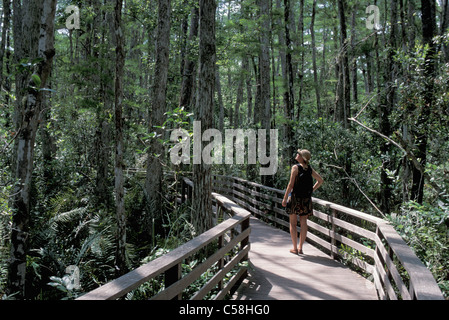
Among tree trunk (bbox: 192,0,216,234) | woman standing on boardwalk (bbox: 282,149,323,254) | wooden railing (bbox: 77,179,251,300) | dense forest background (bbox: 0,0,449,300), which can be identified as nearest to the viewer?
wooden railing (bbox: 77,179,251,300)

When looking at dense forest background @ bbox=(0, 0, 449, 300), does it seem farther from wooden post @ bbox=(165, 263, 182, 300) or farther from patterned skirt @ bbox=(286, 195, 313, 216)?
patterned skirt @ bbox=(286, 195, 313, 216)

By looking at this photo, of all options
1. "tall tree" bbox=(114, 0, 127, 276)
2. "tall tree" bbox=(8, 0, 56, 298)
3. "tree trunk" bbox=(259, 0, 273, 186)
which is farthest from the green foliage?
"tree trunk" bbox=(259, 0, 273, 186)

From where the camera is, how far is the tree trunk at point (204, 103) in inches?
240

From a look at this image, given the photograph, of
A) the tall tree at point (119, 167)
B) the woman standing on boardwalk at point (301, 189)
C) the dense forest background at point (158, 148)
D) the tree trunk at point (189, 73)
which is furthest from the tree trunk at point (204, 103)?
the tree trunk at point (189, 73)

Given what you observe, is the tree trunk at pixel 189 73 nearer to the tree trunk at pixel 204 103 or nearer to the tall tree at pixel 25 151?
the tree trunk at pixel 204 103

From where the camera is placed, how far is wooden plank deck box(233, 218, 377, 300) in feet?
16.7

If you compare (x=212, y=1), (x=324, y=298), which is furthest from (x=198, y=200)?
(x=212, y=1)

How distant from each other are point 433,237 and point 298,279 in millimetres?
2124

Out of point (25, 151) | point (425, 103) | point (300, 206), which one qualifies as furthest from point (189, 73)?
point (25, 151)

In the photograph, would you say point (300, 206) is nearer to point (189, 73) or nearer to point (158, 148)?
point (158, 148)

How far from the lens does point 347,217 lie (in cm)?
1023

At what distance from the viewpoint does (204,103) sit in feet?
20.3

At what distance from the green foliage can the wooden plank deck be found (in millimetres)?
914
